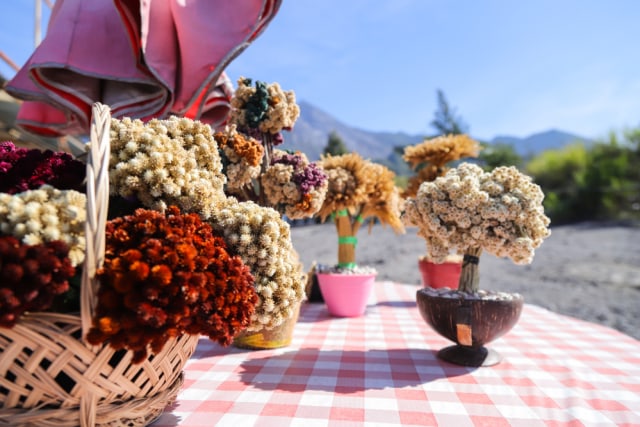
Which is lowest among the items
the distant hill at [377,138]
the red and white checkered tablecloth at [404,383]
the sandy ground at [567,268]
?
the sandy ground at [567,268]

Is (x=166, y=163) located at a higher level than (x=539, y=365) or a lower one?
higher

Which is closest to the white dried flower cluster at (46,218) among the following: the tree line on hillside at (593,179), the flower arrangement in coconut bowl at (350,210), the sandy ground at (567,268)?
the flower arrangement in coconut bowl at (350,210)

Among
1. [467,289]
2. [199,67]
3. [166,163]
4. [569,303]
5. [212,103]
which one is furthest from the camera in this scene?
[569,303]

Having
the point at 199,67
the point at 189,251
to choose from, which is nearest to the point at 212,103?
the point at 199,67

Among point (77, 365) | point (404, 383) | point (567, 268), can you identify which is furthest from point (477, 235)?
point (567, 268)

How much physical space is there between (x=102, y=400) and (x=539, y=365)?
98 cm

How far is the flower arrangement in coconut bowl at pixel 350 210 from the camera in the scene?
1.39m

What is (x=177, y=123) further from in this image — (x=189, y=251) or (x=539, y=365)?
(x=539, y=365)

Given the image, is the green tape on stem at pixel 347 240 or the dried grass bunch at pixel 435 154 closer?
the green tape on stem at pixel 347 240

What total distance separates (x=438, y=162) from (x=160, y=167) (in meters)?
1.30

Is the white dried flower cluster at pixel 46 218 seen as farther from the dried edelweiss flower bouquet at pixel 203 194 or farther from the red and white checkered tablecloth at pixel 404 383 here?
the red and white checkered tablecloth at pixel 404 383

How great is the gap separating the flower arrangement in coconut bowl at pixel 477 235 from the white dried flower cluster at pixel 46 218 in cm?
73

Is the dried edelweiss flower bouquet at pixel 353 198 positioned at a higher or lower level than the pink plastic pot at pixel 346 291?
higher

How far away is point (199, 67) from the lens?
114cm
